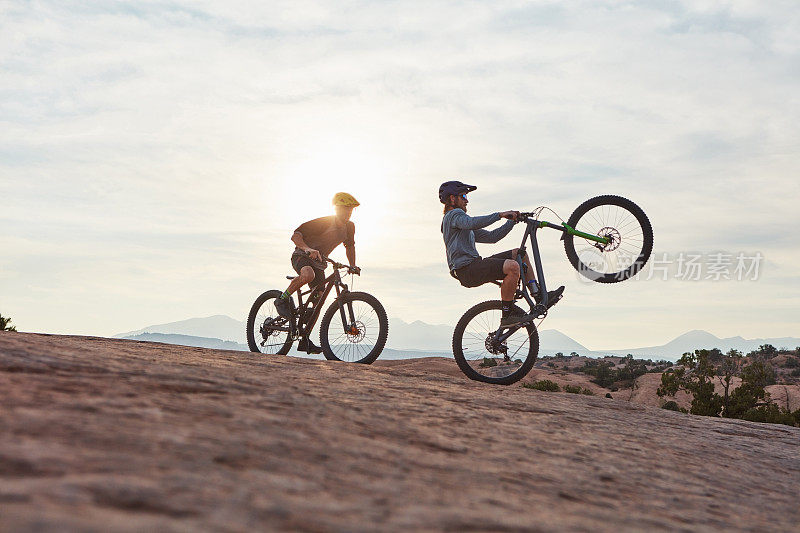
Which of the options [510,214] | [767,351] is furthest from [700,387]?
[767,351]

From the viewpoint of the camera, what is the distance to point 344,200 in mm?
10148

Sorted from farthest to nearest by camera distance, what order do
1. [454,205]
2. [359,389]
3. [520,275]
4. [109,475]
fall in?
[454,205]
[520,275]
[359,389]
[109,475]

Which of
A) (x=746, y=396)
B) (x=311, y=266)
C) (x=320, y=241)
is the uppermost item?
(x=320, y=241)

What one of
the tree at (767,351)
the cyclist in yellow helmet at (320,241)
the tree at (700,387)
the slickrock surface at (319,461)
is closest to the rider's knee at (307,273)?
the cyclist in yellow helmet at (320,241)

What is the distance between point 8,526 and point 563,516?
2.03 m

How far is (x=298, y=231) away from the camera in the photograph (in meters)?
10.2

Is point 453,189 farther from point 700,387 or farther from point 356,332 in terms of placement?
point 700,387

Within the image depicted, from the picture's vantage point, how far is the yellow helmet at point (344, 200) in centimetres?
1014

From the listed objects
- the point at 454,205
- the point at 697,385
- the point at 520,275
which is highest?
the point at 454,205

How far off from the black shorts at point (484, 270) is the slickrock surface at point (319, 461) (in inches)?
114

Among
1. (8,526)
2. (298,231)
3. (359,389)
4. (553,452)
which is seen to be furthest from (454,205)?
(8,526)

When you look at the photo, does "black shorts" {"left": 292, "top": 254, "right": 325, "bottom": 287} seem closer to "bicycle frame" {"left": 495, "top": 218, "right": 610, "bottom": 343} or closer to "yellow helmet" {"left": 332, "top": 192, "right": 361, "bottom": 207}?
"yellow helmet" {"left": 332, "top": 192, "right": 361, "bottom": 207}

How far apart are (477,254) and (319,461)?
5874 millimetres

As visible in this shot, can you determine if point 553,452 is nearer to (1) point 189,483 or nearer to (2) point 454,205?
(1) point 189,483
